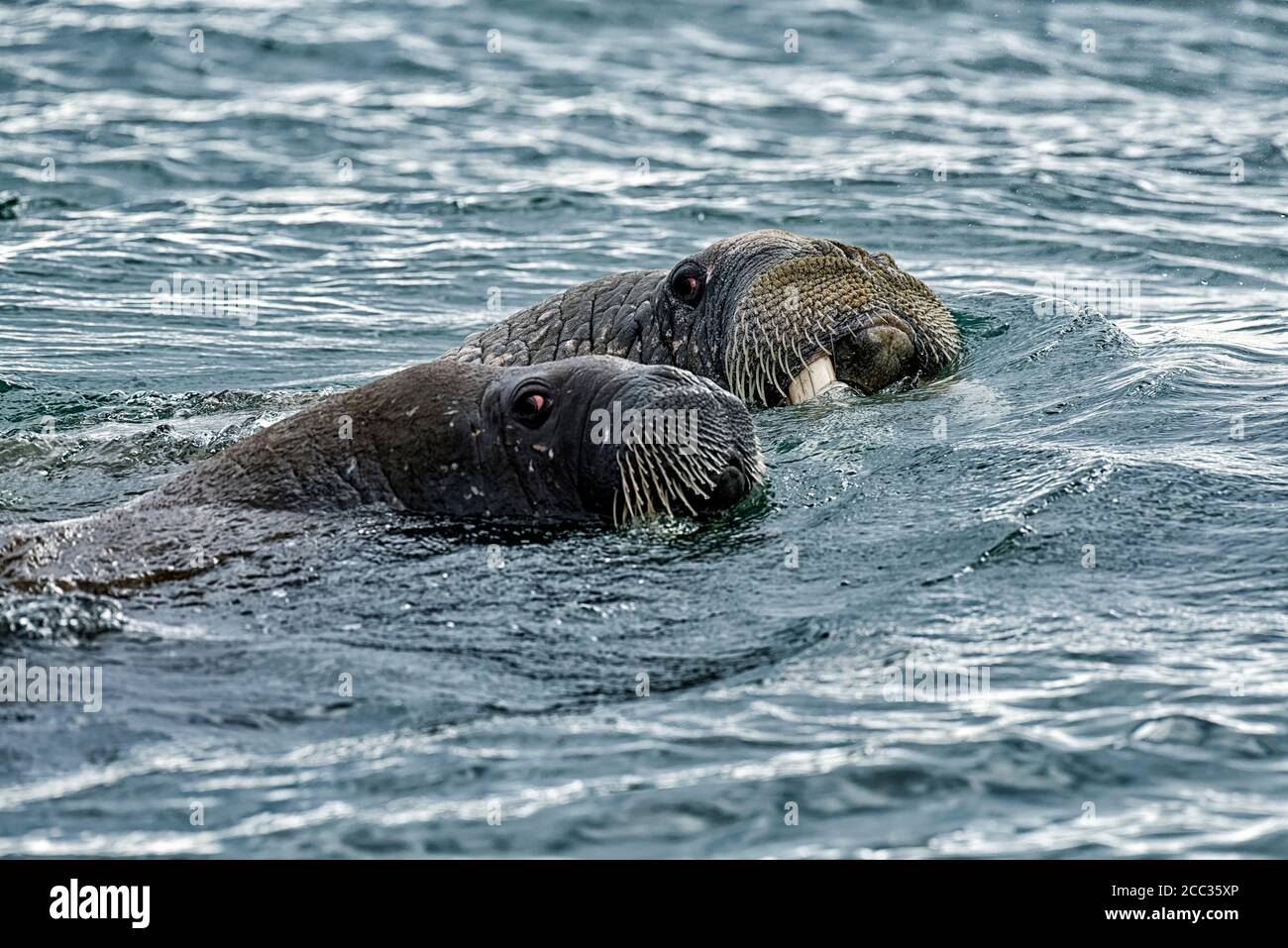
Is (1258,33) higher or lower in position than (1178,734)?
higher

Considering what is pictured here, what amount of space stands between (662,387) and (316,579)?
1.90m

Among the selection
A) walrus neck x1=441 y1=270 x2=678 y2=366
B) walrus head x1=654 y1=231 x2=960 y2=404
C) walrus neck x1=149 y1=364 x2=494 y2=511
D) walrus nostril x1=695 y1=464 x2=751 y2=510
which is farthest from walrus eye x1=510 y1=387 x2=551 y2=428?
walrus head x1=654 y1=231 x2=960 y2=404

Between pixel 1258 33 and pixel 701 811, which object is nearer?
pixel 701 811

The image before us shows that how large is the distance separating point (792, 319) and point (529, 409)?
8.85 ft

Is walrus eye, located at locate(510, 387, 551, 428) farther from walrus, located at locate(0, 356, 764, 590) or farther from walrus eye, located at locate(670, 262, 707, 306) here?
walrus eye, located at locate(670, 262, 707, 306)

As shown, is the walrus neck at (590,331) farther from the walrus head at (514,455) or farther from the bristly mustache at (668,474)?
the bristly mustache at (668,474)

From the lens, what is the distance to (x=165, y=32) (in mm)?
26250

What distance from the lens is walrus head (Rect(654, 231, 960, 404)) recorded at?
1072cm

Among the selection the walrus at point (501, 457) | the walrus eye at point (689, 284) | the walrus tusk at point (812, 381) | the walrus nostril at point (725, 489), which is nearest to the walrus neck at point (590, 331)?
the walrus eye at point (689, 284)

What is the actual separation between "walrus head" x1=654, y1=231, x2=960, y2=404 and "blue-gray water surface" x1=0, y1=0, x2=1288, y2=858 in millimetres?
322

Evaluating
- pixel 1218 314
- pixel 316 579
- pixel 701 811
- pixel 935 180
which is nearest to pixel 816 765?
pixel 701 811

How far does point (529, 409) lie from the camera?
8477 mm

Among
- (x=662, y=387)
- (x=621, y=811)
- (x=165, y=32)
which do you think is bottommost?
(x=621, y=811)
